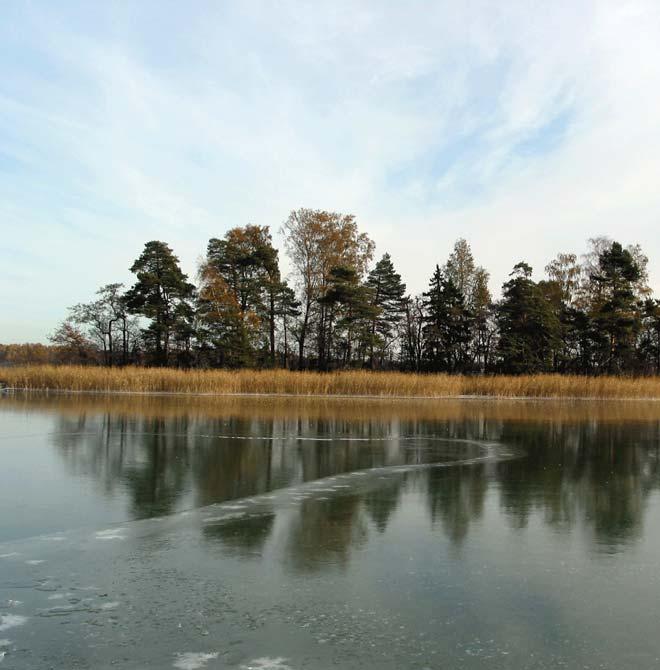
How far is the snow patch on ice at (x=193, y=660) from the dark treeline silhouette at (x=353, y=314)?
125ft

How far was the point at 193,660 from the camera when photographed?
3266 mm

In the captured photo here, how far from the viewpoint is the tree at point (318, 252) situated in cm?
4678

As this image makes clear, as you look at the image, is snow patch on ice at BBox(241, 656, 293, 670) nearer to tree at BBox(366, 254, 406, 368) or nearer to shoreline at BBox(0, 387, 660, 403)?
shoreline at BBox(0, 387, 660, 403)

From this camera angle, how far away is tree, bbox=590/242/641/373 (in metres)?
44.6

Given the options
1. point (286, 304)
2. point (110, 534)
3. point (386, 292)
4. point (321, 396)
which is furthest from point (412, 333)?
point (110, 534)

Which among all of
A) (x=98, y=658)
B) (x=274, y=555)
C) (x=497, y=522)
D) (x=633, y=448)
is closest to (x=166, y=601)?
(x=98, y=658)

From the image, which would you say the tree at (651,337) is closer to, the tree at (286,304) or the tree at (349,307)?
the tree at (349,307)

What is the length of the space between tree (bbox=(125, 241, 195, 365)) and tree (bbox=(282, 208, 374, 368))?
8231 mm

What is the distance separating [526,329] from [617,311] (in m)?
6.48

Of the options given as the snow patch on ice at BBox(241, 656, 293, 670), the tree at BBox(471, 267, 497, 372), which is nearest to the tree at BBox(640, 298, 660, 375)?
the tree at BBox(471, 267, 497, 372)

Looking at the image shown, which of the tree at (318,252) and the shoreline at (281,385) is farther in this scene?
the tree at (318,252)

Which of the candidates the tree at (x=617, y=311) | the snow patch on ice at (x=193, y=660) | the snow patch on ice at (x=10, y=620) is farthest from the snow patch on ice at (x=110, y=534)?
the tree at (x=617, y=311)

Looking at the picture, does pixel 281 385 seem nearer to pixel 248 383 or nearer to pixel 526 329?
pixel 248 383

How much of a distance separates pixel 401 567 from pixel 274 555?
38.2 inches
